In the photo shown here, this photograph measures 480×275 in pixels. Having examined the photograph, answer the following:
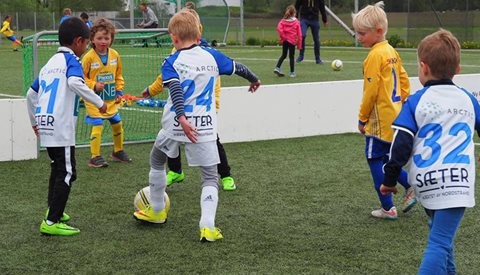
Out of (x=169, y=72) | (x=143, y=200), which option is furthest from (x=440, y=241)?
(x=143, y=200)

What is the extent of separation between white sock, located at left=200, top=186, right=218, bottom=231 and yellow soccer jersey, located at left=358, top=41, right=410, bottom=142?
1340 millimetres

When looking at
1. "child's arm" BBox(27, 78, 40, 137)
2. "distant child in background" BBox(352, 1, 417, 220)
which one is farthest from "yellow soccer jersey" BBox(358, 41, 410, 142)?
"child's arm" BBox(27, 78, 40, 137)

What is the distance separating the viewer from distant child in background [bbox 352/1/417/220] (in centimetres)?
605

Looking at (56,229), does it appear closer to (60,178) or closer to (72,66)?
(60,178)

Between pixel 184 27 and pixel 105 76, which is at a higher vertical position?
pixel 184 27

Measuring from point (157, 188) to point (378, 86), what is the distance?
74.0 inches

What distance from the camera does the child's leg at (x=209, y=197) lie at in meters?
5.68

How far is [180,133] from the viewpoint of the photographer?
5.66 metres

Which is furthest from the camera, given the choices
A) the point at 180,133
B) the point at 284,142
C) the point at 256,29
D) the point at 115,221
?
the point at 256,29

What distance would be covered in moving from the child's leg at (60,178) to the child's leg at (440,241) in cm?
287

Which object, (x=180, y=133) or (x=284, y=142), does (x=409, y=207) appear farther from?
(x=284, y=142)

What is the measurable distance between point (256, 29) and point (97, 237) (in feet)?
110

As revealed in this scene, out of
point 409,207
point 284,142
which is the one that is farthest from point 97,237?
point 284,142

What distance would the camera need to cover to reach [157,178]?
6.02 m
